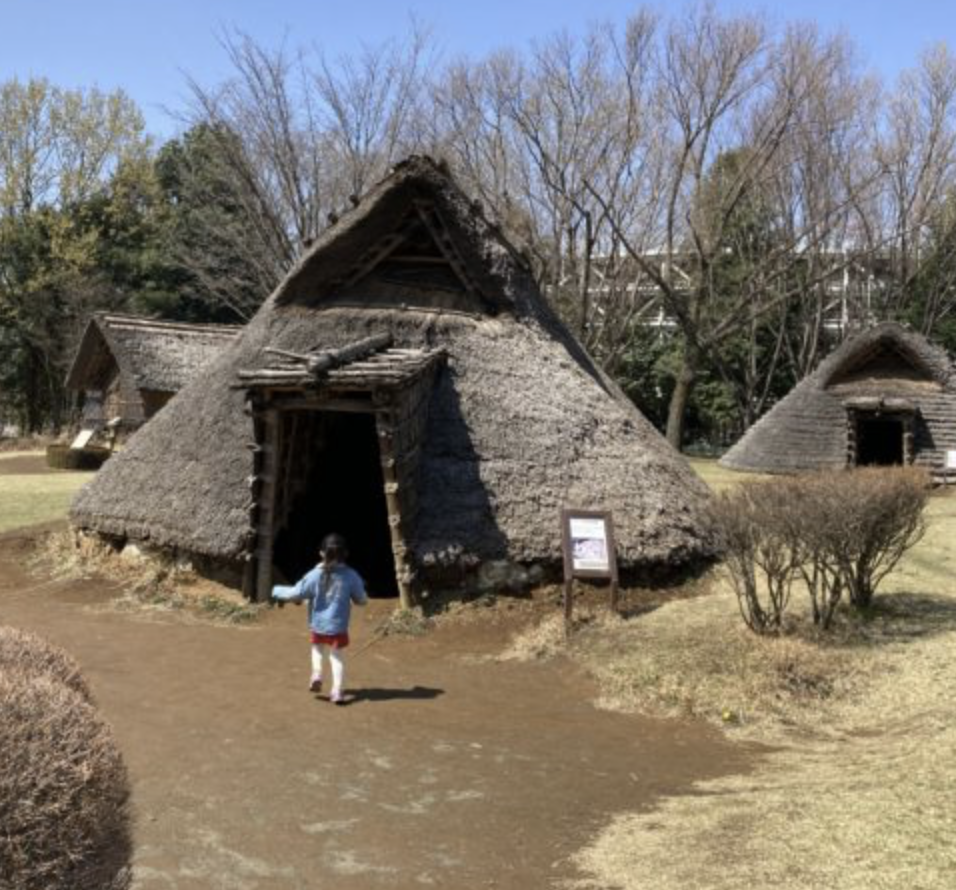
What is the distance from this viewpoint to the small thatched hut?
2697 cm

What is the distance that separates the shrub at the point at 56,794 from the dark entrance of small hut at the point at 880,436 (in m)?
20.2

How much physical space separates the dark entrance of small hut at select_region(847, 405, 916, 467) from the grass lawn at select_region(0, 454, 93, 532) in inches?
644

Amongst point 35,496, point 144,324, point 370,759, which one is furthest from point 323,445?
point 144,324

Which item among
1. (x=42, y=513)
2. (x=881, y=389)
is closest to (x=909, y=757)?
(x=42, y=513)

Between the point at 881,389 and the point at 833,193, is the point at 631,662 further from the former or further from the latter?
the point at 833,193

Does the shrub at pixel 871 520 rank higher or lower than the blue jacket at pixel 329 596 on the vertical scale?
higher

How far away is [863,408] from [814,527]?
52.0 ft

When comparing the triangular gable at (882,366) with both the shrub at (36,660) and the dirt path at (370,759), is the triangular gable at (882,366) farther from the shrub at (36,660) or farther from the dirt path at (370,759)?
the shrub at (36,660)

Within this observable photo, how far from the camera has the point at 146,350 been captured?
27406 mm

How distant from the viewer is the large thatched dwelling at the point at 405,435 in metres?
10.7

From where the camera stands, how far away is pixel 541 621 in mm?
10156

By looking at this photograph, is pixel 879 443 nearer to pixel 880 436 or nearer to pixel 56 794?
pixel 880 436

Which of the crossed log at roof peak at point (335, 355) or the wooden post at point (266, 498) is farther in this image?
the wooden post at point (266, 498)

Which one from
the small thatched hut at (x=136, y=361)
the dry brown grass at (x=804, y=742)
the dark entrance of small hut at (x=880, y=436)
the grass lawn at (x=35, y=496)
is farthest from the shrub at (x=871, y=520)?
Result: the small thatched hut at (x=136, y=361)
